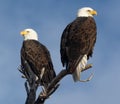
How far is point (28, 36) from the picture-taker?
12.4 meters

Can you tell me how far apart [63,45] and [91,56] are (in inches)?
28.4

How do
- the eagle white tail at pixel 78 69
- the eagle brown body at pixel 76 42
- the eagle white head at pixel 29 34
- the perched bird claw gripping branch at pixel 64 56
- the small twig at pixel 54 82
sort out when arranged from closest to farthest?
1. the small twig at pixel 54 82
2. the perched bird claw gripping branch at pixel 64 56
3. the eagle white tail at pixel 78 69
4. the eagle brown body at pixel 76 42
5. the eagle white head at pixel 29 34

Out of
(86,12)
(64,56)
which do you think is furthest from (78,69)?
(86,12)

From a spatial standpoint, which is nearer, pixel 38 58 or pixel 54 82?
pixel 54 82

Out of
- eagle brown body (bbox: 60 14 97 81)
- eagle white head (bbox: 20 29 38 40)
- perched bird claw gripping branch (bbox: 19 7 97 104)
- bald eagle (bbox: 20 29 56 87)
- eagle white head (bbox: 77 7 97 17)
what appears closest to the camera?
perched bird claw gripping branch (bbox: 19 7 97 104)

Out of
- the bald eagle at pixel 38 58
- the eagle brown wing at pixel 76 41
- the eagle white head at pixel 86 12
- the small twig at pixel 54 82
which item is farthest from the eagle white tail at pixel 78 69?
the eagle white head at pixel 86 12

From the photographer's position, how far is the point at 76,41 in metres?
9.75

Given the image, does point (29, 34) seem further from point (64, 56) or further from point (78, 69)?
point (78, 69)

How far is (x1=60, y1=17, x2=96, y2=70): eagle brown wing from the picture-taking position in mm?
9492

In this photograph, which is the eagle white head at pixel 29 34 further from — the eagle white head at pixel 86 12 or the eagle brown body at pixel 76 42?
the eagle brown body at pixel 76 42

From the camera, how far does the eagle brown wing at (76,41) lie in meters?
9.49

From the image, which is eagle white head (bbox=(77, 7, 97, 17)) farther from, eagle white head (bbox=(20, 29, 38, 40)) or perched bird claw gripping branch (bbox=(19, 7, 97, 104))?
eagle white head (bbox=(20, 29, 38, 40))

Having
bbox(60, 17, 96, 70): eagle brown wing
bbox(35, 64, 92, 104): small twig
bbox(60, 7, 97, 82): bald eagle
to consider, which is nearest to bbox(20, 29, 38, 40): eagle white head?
bbox(60, 7, 97, 82): bald eagle

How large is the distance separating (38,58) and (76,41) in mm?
1666
